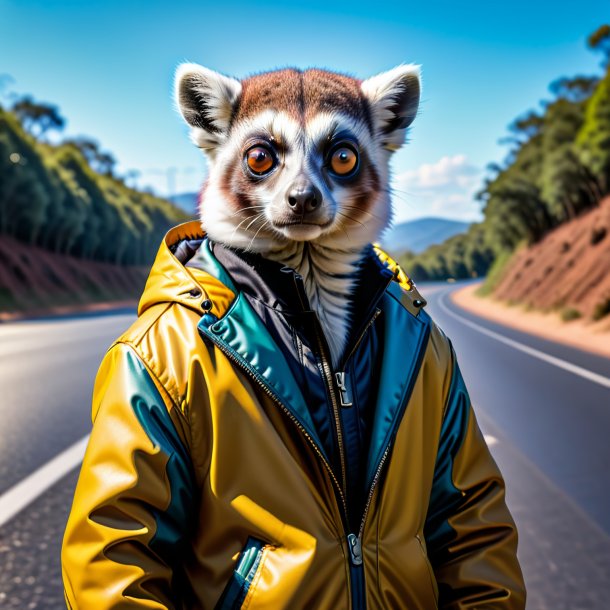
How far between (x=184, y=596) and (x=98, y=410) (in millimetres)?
471

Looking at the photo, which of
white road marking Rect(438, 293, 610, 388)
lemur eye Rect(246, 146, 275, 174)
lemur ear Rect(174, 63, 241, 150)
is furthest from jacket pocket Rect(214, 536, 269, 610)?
white road marking Rect(438, 293, 610, 388)

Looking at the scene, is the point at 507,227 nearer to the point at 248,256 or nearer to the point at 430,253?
the point at 248,256

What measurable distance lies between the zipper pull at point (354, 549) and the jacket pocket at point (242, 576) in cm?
19

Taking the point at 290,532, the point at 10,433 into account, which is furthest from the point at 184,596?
the point at 10,433

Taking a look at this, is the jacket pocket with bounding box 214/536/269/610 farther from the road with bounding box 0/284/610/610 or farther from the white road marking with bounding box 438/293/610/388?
the white road marking with bounding box 438/293/610/388

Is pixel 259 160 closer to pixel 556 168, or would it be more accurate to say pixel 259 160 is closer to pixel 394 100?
pixel 394 100

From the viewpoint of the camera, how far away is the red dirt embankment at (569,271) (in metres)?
29.2

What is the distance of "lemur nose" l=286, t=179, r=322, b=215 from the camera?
1.51m

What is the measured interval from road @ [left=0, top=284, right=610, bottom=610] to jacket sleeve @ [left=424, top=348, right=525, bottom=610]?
212cm

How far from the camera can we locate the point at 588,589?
377 cm

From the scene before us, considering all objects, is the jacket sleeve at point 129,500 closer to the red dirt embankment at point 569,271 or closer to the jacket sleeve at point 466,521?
the jacket sleeve at point 466,521

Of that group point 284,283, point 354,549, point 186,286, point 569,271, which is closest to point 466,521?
point 354,549

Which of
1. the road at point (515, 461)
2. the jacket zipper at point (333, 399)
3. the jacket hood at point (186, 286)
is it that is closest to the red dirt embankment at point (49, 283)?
the road at point (515, 461)

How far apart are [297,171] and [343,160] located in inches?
4.8
